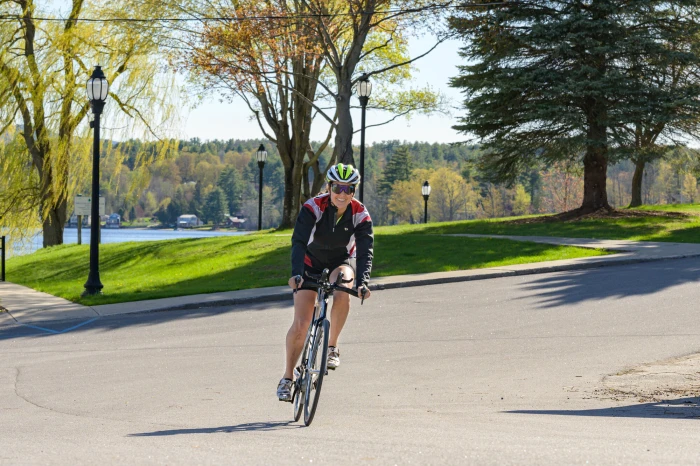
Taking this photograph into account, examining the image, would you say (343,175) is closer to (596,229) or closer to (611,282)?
(611,282)

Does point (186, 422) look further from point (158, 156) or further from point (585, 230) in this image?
point (158, 156)

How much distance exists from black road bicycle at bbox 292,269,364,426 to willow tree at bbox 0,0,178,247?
26033 millimetres

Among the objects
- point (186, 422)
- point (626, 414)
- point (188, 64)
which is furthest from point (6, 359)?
point (188, 64)

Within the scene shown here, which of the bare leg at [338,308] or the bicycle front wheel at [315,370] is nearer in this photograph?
the bicycle front wheel at [315,370]

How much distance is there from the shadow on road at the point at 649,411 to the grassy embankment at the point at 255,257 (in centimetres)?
1175

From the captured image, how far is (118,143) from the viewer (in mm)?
34781

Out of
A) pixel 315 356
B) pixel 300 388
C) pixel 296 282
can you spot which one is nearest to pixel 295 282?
pixel 296 282

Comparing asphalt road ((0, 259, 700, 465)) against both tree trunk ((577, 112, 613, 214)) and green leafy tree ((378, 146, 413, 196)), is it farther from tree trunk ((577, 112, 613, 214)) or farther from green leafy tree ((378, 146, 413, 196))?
green leafy tree ((378, 146, 413, 196))

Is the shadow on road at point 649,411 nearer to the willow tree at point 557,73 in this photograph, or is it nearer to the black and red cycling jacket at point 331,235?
the black and red cycling jacket at point 331,235

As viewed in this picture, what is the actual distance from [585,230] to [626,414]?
22513mm

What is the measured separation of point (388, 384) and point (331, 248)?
7.26 ft

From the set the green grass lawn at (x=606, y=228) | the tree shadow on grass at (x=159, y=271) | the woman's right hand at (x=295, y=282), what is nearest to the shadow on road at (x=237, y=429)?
the woman's right hand at (x=295, y=282)

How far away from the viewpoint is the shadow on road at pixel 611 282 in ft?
52.2

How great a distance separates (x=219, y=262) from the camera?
2533cm
